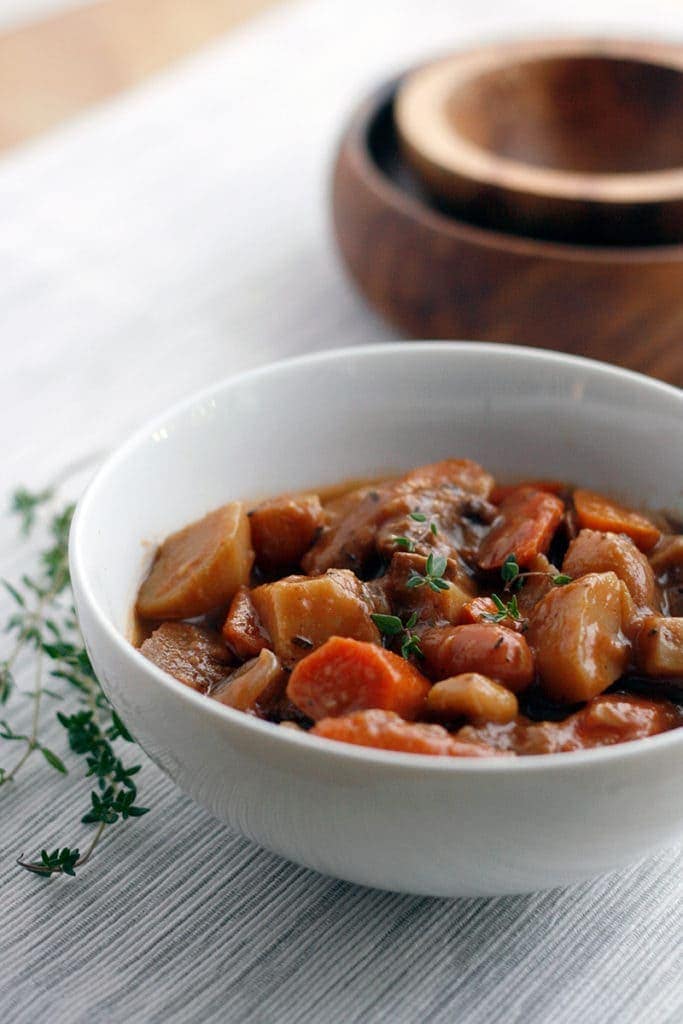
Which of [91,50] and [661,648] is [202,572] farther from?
[91,50]

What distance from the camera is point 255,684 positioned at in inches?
72.0

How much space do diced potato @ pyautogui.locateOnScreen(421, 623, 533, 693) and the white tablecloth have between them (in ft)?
1.14

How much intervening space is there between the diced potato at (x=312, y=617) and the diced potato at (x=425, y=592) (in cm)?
9

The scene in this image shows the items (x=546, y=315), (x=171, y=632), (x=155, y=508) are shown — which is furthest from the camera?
(x=546, y=315)

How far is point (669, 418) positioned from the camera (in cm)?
224

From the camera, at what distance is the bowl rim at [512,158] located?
3.02 metres

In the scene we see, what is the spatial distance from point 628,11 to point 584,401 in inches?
159

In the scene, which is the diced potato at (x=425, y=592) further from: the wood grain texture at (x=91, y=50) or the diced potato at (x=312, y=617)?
the wood grain texture at (x=91, y=50)

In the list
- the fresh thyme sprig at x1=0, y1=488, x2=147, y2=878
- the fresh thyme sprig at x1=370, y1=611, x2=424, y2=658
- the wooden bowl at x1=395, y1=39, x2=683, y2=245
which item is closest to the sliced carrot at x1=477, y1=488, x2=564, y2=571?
the fresh thyme sprig at x1=370, y1=611, x2=424, y2=658

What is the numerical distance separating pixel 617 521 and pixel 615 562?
0.21 metres

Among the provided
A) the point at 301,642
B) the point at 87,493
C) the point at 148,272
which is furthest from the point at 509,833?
the point at 148,272

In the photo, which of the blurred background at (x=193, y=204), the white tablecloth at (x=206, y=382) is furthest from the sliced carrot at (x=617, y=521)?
the blurred background at (x=193, y=204)

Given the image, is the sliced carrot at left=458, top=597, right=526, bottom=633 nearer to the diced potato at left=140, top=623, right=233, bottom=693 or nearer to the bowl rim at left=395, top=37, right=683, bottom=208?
the diced potato at left=140, top=623, right=233, bottom=693

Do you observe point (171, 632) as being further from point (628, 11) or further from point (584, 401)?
point (628, 11)
